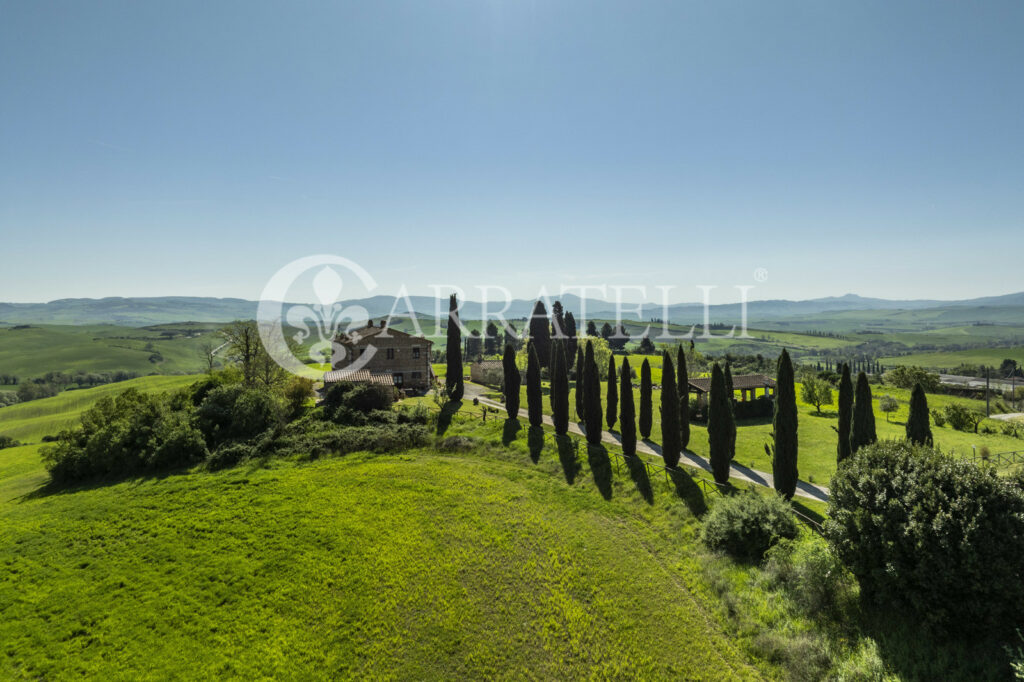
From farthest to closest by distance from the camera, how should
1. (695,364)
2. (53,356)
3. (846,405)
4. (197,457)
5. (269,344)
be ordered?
1. (53,356)
2. (695,364)
3. (269,344)
4. (197,457)
5. (846,405)

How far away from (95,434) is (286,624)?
2433cm

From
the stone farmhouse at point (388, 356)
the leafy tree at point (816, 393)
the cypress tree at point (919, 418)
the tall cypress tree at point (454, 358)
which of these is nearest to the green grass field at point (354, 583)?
the cypress tree at point (919, 418)

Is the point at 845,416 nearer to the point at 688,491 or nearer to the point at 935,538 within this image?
the point at 688,491

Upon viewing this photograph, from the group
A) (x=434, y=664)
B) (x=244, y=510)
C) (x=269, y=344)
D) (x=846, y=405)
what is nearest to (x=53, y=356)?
(x=269, y=344)

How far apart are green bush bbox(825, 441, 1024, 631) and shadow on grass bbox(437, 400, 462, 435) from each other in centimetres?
2779

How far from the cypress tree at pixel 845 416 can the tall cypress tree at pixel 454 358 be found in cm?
3309

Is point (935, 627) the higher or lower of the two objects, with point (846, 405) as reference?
lower

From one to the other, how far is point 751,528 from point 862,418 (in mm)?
11985

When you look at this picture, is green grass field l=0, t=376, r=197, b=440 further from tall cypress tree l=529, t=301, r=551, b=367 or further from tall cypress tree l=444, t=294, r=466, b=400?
tall cypress tree l=529, t=301, r=551, b=367

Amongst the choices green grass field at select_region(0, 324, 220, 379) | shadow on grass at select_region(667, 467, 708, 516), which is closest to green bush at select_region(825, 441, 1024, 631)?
shadow on grass at select_region(667, 467, 708, 516)

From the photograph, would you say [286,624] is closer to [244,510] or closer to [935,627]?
[244,510]

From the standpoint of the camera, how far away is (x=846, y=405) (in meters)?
26.8

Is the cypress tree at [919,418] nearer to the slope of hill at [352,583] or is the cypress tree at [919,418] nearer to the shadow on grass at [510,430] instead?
the slope of hill at [352,583]

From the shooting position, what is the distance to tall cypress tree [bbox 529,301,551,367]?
75.9 meters
